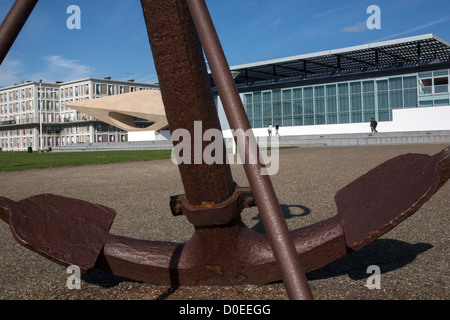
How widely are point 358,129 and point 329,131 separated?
2.55 meters

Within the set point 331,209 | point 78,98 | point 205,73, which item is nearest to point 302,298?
point 205,73

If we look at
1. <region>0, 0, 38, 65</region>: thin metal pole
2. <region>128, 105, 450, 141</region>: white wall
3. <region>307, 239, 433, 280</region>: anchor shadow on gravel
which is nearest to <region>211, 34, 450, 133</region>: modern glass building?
<region>128, 105, 450, 141</region>: white wall

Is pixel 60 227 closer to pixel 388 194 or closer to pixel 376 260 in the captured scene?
pixel 388 194

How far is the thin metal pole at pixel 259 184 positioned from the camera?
87 cm

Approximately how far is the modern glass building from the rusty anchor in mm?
30954

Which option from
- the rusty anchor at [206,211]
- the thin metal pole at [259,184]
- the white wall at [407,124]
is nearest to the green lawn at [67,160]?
the rusty anchor at [206,211]

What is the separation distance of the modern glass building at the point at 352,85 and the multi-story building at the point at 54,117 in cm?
3959

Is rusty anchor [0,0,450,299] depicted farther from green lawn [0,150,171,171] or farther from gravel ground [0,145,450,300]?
green lawn [0,150,171,171]

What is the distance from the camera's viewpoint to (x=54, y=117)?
7731 centimetres

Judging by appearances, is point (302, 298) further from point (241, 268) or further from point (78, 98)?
point (78, 98)

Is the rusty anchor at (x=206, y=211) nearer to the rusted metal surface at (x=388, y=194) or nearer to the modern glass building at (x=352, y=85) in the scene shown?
the rusted metal surface at (x=388, y=194)

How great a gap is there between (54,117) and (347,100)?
60517mm

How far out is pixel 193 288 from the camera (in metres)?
2.02

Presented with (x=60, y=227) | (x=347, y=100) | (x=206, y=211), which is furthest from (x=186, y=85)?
(x=347, y=100)
